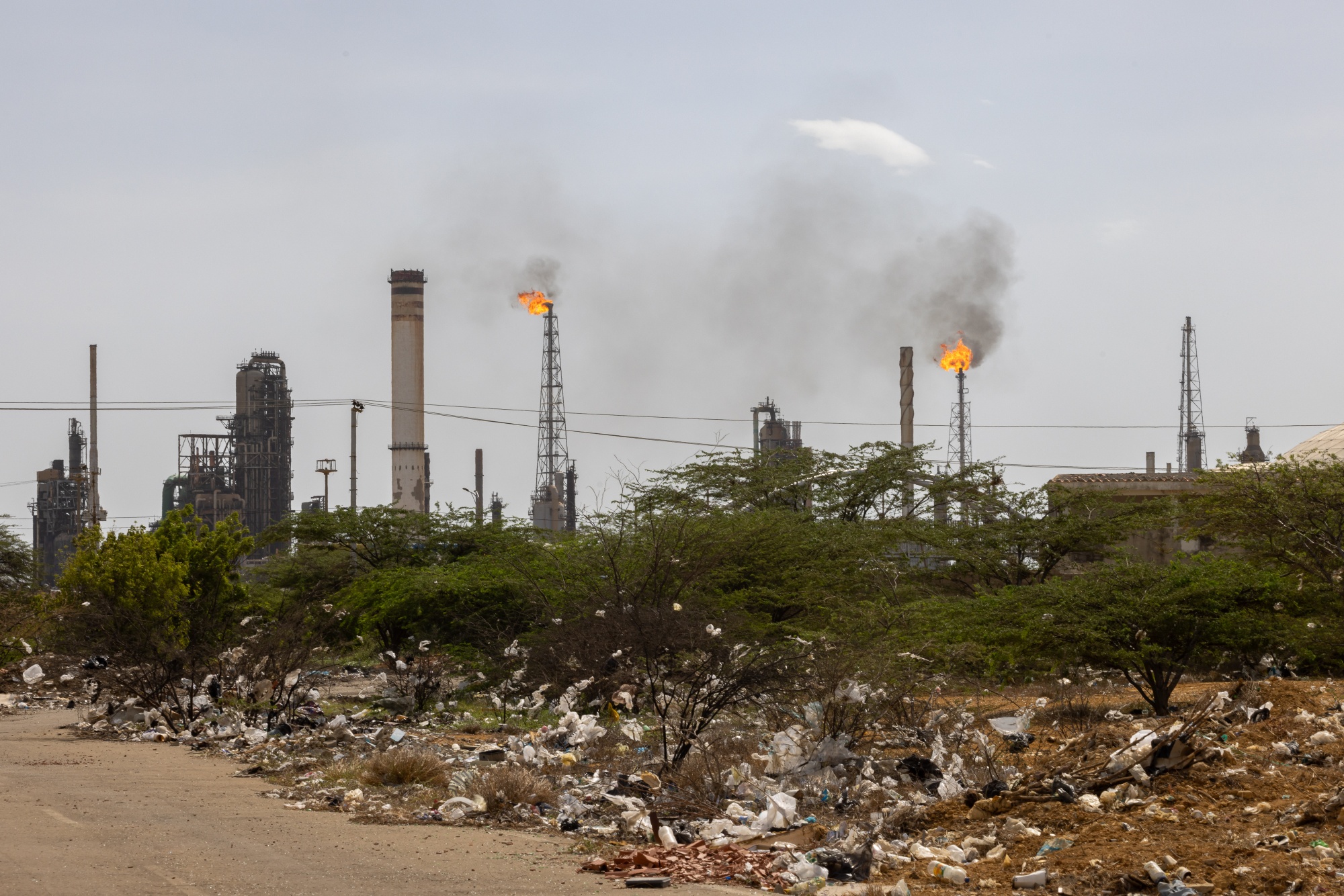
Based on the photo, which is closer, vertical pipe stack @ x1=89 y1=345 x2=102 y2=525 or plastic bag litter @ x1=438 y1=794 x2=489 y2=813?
plastic bag litter @ x1=438 y1=794 x2=489 y2=813

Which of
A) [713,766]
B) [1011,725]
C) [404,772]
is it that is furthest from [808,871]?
[1011,725]

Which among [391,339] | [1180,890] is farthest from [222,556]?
[391,339]

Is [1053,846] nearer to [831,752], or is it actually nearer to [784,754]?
[831,752]

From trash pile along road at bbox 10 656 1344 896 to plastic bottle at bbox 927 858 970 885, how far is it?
0.03 m

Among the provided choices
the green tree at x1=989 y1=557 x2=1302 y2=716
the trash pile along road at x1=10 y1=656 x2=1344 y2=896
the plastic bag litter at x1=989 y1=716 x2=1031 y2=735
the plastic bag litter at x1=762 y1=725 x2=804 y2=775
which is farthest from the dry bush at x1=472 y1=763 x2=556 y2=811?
the green tree at x1=989 y1=557 x2=1302 y2=716

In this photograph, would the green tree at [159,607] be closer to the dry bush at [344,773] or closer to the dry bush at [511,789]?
the dry bush at [344,773]

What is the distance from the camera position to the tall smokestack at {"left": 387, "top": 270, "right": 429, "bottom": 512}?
2370 inches

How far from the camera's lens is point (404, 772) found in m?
13.2

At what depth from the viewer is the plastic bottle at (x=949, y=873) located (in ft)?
29.3

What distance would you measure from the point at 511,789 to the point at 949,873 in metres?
4.44

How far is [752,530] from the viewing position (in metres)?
27.2

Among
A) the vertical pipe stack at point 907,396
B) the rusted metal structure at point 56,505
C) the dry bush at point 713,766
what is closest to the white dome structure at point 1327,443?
the vertical pipe stack at point 907,396

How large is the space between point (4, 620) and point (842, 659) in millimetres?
22858

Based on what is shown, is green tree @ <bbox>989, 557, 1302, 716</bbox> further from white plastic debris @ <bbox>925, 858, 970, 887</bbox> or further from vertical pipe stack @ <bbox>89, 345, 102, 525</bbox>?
vertical pipe stack @ <bbox>89, 345, 102, 525</bbox>
